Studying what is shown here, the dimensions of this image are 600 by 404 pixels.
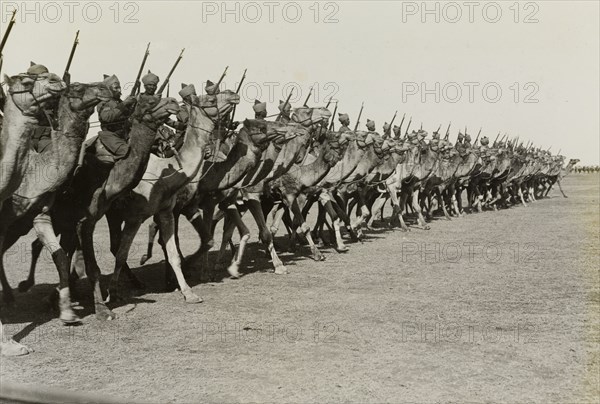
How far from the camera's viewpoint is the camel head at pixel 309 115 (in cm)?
1594

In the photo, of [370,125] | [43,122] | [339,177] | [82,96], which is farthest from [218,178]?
[370,125]

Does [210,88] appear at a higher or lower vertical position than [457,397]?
higher

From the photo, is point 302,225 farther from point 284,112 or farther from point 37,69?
point 37,69

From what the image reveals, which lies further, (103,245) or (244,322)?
(103,245)

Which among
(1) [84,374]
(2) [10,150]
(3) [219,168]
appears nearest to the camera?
(1) [84,374]

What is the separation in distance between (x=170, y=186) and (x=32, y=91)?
339 cm

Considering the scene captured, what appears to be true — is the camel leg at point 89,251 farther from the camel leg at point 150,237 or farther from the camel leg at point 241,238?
the camel leg at point 150,237

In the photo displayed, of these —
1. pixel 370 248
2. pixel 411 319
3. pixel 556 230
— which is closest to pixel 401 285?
pixel 411 319

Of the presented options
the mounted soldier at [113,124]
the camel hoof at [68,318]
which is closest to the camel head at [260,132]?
the mounted soldier at [113,124]

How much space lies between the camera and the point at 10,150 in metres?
8.20

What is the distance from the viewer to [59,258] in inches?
367

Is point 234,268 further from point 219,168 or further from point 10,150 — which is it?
point 10,150

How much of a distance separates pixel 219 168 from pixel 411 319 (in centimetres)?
496

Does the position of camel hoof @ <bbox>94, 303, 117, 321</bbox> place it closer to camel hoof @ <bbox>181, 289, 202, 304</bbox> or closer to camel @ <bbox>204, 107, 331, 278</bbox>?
camel hoof @ <bbox>181, 289, 202, 304</bbox>
